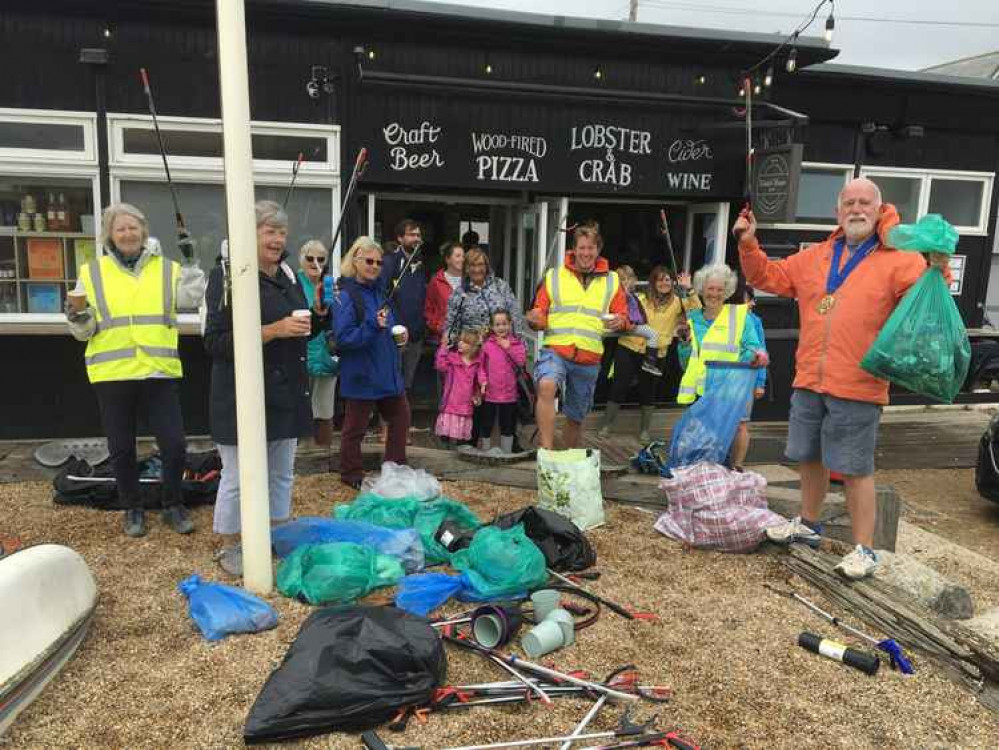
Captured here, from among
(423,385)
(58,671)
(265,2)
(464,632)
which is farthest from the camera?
(423,385)

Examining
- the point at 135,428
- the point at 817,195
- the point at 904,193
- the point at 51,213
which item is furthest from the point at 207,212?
the point at 904,193

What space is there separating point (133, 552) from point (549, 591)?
219 cm

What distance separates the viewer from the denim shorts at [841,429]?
3664 mm

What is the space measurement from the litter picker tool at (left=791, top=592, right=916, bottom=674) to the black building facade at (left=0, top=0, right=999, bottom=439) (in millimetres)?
4774

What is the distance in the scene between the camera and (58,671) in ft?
9.30

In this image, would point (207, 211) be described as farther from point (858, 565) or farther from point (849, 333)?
point (858, 565)

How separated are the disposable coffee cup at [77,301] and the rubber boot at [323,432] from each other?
231 centimetres

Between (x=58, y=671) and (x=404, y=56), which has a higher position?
(x=404, y=56)

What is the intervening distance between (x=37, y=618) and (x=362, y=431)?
2.55 meters

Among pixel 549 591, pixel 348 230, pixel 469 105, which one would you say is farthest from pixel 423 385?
pixel 549 591

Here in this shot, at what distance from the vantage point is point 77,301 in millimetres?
3883

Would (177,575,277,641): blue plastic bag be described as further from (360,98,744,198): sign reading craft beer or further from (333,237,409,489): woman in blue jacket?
(360,98,744,198): sign reading craft beer

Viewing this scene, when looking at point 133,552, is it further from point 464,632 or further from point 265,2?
point 265,2

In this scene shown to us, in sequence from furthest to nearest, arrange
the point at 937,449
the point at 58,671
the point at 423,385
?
the point at 423,385 → the point at 937,449 → the point at 58,671
